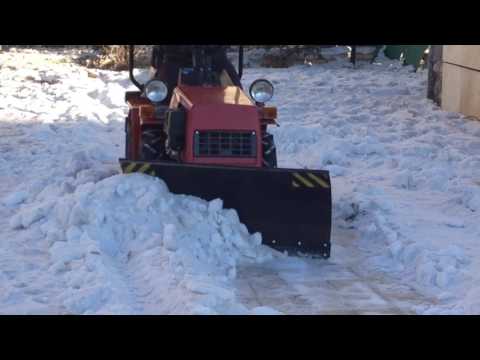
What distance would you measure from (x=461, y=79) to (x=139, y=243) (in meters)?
11.0

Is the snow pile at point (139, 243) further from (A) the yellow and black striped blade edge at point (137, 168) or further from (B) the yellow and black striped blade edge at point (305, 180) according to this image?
(B) the yellow and black striped blade edge at point (305, 180)

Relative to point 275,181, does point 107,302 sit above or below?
below

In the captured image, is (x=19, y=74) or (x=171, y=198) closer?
(x=171, y=198)

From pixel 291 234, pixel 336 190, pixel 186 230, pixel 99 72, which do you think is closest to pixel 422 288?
pixel 291 234

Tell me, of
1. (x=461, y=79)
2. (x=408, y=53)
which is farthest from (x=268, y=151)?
(x=408, y=53)

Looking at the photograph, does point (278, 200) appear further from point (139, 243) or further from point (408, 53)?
point (408, 53)

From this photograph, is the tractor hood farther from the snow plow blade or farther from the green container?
the green container

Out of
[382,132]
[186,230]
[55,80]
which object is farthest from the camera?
[55,80]

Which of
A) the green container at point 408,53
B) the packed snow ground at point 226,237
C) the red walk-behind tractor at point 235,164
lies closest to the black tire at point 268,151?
the red walk-behind tractor at point 235,164

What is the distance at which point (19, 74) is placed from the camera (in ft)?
74.7

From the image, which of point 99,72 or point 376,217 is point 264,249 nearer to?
point 376,217

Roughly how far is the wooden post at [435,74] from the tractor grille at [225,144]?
10.7 metres

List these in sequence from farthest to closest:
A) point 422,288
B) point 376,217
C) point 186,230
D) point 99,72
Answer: point 99,72 → point 376,217 → point 186,230 → point 422,288

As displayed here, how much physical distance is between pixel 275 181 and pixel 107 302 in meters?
2.53
